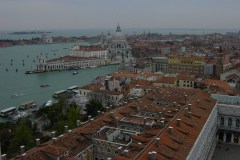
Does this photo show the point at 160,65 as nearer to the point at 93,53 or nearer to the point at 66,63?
the point at 66,63

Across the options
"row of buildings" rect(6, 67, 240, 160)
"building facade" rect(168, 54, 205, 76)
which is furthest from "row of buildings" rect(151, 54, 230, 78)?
"row of buildings" rect(6, 67, 240, 160)

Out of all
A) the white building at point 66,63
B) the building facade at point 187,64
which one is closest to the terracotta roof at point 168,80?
the building facade at point 187,64

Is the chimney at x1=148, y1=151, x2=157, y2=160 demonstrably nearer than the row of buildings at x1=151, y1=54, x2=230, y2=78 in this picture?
Yes

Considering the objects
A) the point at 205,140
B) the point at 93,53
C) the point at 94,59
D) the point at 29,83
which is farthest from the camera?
the point at 93,53

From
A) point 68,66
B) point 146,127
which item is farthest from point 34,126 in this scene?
point 68,66

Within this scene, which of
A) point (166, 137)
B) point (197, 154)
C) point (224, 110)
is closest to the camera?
point (166, 137)

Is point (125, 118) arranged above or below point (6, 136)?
above

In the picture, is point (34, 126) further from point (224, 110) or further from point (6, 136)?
point (224, 110)

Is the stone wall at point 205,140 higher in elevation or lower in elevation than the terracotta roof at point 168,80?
lower

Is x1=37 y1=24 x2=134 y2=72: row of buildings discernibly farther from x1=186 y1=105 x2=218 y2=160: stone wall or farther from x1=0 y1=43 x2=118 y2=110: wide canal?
x1=186 y1=105 x2=218 y2=160: stone wall

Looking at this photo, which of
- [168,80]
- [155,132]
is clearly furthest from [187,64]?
[155,132]

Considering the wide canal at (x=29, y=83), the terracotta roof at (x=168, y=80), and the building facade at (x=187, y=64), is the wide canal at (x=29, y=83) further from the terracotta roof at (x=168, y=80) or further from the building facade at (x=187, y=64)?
the building facade at (x=187, y=64)
